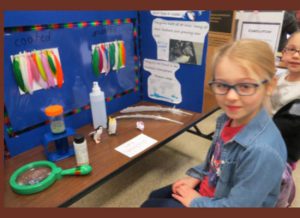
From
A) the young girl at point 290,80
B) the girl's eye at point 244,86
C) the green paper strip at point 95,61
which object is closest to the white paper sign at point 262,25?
the young girl at point 290,80

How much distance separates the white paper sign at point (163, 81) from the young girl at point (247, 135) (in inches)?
25.0

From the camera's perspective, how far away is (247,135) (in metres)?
0.76

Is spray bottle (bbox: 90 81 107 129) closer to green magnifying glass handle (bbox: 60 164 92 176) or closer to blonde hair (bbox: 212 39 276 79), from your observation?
green magnifying glass handle (bbox: 60 164 92 176)

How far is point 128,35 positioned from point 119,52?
0.13m

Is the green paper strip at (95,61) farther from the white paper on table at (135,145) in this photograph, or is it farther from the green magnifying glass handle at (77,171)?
the green magnifying glass handle at (77,171)

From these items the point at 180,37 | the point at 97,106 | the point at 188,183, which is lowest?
the point at 188,183

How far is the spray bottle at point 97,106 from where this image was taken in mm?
1230

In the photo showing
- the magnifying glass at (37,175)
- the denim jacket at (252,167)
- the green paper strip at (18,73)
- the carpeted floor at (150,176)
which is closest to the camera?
the denim jacket at (252,167)

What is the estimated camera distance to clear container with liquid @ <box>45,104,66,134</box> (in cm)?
98

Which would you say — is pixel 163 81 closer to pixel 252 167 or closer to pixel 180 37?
pixel 180 37

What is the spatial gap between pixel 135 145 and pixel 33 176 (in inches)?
17.6

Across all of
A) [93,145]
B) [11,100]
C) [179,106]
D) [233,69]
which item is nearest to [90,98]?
[93,145]

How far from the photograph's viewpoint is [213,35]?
211 cm

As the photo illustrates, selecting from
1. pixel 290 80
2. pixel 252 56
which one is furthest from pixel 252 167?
pixel 290 80
